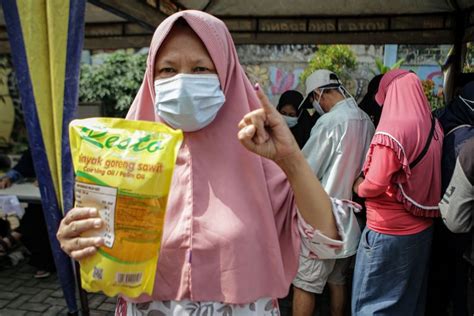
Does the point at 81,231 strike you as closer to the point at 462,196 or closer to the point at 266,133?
the point at 266,133

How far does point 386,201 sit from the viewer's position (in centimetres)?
244

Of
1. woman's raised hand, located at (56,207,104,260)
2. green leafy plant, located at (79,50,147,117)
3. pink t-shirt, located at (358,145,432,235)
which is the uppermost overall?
green leafy plant, located at (79,50,147,117)

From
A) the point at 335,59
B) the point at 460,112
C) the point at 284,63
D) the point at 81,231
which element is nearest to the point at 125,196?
the point at 81,231

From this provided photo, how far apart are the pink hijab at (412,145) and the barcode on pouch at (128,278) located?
179cm

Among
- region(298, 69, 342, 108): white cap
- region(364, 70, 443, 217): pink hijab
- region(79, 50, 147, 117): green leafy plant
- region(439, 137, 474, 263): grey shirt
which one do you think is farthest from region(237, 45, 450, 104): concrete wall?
region(439, 137, 474, 263): grey shirt

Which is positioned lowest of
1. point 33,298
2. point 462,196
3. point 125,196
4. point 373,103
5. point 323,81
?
point 33,298

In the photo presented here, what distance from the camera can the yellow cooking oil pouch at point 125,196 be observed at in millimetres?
947

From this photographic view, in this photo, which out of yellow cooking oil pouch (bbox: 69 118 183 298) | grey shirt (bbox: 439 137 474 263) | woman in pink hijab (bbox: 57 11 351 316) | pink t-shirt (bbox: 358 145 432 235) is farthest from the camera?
pink t-shirt (bbox: 358 145 432 235)

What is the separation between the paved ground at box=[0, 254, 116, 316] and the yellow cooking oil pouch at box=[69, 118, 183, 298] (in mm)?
2761

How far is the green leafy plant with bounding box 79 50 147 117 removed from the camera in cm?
1215

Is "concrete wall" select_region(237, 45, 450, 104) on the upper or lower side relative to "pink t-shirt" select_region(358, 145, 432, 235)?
upper

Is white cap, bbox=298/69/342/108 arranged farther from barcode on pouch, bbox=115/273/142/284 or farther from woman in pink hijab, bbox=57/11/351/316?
barcode on pouch, bbox=115/273/142/284

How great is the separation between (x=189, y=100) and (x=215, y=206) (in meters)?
0.34

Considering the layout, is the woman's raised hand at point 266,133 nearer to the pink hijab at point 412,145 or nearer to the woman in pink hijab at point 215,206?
the woman in pink hijab at point 215,206
